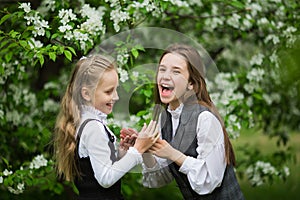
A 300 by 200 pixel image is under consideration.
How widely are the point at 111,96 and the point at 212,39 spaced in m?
3.17

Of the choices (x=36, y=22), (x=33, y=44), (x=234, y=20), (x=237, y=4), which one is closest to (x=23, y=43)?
(x=33, y=44)

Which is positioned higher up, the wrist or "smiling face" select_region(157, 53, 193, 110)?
"smiling face" select_region(157, 53, 193, 110)

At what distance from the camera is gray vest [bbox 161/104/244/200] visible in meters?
2.69

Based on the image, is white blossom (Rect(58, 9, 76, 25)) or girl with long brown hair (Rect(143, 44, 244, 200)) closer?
girl with long brown hair (Rect(143, 44, 244, 200))

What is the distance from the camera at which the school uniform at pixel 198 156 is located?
103 inches

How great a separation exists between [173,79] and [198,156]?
0.39m

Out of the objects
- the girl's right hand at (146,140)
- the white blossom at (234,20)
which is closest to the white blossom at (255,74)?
the white blossom at (234,20)

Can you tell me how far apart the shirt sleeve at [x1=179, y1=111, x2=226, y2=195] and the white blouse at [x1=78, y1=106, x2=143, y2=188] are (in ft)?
0.88

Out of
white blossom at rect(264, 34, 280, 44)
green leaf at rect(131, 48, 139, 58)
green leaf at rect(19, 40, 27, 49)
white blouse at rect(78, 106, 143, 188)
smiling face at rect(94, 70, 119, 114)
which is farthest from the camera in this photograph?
white blossom at rect(264, 34, 280, 44)

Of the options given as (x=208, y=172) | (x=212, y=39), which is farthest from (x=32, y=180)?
(x=212, y=39)

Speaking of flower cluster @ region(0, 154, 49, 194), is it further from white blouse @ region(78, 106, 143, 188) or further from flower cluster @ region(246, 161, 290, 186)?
flower cluster @ region(246, 161, 290, 186)

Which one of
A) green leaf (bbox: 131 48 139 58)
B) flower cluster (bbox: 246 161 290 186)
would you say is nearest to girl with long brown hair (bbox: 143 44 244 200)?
green leaf (bbox: 131 48 139 58)

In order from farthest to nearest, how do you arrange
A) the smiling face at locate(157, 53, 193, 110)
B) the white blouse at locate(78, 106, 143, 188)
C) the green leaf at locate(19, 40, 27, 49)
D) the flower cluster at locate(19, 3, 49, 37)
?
the flower cluster at locate(19, 3, 49, 37) → the green leaf at locate(19, 40, 27, 49) → the smiling face at locate(157, 53, 193, 110) → the white blouse at locate(78, 106, 143, 188)

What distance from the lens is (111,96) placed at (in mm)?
2611
